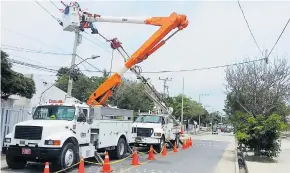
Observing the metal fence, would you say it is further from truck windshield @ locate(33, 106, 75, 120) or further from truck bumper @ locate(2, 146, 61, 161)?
truck bumper @ locate(2, 146, 61, 161)

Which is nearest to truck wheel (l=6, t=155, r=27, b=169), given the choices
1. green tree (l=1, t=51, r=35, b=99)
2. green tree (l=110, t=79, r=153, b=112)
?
green tree (l=1, t=51, r=35, b=99)

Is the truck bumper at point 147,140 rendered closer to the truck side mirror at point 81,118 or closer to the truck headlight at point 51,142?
the truck side mirror at point 81,118

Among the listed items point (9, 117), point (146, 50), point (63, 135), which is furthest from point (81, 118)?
point (146, 50)

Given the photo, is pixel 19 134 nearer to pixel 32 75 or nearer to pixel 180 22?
pixel 180 22

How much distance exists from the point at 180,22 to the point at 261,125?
6.71 metres

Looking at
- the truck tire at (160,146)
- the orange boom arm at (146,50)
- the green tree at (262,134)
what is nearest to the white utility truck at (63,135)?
the orange boom arm at (146,50)

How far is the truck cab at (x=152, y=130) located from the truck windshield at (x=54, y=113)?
7267 mm

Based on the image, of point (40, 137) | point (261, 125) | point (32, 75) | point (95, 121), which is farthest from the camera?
point (32, 75)

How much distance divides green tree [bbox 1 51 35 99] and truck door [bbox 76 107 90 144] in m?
12.1

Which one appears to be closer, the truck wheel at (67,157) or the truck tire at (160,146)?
the truck wheel at (67,157)

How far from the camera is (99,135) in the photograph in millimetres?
15078

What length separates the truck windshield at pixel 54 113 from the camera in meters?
13.6

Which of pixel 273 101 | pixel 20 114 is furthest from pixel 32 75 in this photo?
pixel 273 101

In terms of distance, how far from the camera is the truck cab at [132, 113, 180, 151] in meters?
21.6
